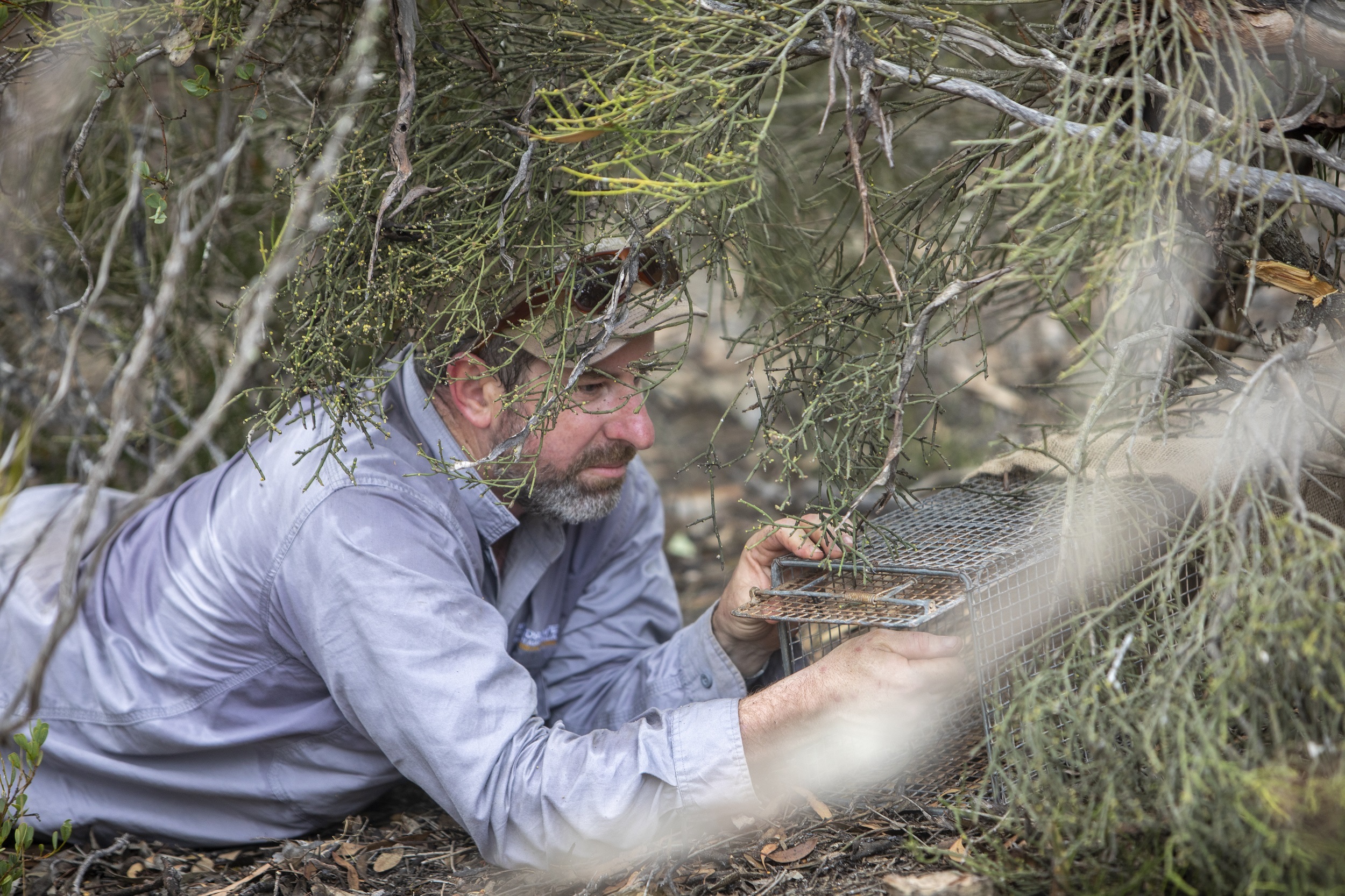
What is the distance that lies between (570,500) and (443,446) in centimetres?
35

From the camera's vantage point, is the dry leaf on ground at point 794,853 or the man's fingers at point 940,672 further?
the dry leaf on ground at point 794,853

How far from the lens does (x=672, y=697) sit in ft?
9.66

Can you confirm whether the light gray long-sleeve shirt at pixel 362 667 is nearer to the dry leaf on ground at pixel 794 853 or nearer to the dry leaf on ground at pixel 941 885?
the dry leaf on ground at pixel 794 853

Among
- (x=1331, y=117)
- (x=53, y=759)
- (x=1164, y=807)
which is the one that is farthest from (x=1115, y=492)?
(x=53, y=759)

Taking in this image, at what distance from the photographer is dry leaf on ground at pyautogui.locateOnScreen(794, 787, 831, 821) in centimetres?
246

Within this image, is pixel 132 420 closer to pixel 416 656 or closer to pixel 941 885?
pixel 416 656

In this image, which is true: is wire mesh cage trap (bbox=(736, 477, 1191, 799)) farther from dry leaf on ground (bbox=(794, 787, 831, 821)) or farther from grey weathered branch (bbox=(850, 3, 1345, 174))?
grey weathered branch (bbox=(850, 3, 1345, 174))

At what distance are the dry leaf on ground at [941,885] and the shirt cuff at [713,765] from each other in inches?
18.7

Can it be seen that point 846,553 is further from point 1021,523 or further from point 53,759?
point 53,759

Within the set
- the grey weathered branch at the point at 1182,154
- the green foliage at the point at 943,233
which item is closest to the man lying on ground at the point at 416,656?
the green foliage at the point at 943,233

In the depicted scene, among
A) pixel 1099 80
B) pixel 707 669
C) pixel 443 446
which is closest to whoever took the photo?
pixel 1099 80

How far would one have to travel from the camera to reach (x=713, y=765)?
7.54ft

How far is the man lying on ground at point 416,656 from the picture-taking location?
231cm

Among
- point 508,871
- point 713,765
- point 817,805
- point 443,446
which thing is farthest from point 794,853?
point 443,446
